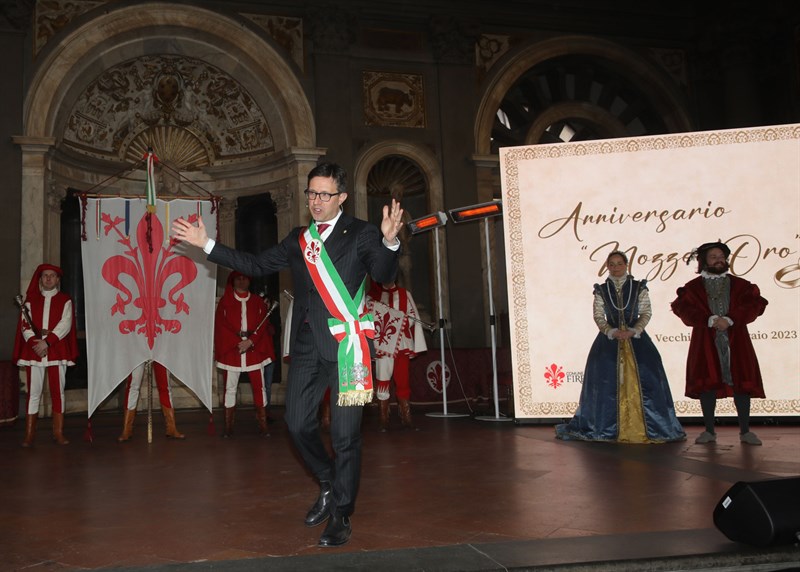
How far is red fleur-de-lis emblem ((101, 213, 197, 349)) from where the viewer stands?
7668 mm

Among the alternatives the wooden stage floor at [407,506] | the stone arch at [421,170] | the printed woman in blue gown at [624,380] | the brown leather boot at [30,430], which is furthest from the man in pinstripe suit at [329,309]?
the stone arch at [421,170]

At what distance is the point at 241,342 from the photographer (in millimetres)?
7957

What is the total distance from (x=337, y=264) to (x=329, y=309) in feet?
0.68

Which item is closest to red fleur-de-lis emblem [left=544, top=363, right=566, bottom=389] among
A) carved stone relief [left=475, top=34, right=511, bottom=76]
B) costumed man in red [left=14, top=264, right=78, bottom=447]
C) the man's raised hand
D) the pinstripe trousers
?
the pinstripe trousers

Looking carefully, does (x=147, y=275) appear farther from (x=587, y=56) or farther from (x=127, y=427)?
(x=587, y=56)

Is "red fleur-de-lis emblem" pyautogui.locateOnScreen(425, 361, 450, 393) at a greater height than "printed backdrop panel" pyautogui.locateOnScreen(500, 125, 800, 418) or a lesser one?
lesser

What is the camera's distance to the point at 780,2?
43.8ft

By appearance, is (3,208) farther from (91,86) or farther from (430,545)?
(430,545)

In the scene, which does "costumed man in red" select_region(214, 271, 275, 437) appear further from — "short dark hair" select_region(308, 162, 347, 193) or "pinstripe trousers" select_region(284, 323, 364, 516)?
"short dark hair" select_region(308, 162, 347, 193)

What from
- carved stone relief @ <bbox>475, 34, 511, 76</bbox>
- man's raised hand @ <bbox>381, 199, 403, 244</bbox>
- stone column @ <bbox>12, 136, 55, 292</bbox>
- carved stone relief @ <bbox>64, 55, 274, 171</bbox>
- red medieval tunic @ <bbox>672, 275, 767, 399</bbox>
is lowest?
red medieval tunic @ <bbox>672, 275, 767, 399</bbox>

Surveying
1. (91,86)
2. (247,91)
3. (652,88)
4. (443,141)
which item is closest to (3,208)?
(91,86)

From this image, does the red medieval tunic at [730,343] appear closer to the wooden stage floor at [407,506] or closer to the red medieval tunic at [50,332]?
the wooden stage floor at [407,506]

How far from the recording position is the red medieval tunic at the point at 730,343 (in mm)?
6539

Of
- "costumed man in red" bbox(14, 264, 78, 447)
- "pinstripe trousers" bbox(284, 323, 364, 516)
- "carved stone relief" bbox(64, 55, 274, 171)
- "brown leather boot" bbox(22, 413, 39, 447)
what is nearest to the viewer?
"pinstripe trousers" bbox(284, 323, 364, 516)
